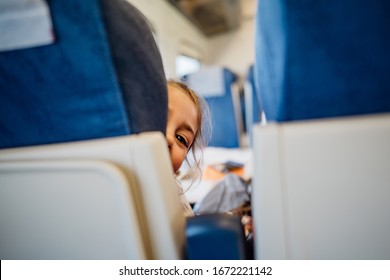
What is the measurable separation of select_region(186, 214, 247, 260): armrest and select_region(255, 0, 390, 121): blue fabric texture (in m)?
0.18

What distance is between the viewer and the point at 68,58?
0.31m

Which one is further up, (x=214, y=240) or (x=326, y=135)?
(x=326, y=135)

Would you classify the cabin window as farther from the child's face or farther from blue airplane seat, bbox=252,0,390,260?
blue airplane seat, bbox=252,0,390,260

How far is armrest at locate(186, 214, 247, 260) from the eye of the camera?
0.34 m

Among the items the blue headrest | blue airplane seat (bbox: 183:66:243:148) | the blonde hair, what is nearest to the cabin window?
blue airplane seat (bbox: 183:66:243:148)

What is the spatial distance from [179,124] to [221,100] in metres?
1.58

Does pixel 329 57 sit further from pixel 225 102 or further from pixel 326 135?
pixel 225 102

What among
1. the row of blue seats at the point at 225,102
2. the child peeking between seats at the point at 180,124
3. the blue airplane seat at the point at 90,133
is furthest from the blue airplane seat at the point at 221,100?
the blue airplane seat at the point at 90,133

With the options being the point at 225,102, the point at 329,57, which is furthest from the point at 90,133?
the point at 225,102

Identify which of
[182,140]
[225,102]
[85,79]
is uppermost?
[85,79]

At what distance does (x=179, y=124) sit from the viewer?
0.77 m

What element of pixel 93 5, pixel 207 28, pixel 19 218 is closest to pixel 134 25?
pixel 93 5

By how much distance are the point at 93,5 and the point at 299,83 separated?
285 mm
